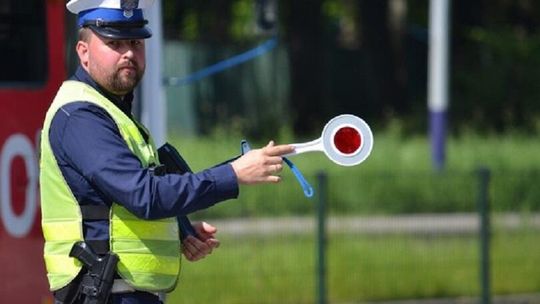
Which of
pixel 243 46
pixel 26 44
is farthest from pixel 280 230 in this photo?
pixel 243 46

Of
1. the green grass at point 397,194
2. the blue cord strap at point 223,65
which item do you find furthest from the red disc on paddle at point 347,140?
the green grass at point 397,194

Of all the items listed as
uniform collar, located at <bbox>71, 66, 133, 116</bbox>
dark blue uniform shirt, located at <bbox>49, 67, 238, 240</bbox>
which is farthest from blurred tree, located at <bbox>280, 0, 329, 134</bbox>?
dark blue uniform shirt, located at <bbox>49, 67, 238, 240</bbox>

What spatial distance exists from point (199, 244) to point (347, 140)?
771 mm

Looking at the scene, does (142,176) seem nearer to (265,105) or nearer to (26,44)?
(26,44)

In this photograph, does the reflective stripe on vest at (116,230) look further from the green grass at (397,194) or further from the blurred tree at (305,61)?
the blurred tree at (305,61)

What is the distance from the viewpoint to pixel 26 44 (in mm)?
8016

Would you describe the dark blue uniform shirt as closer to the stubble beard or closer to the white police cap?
the stubble beard

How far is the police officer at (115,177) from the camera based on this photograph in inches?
190

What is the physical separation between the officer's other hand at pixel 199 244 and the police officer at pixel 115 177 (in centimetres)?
29

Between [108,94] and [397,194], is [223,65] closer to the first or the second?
[397,194]

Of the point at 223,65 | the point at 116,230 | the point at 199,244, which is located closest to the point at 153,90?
the point at 199,244

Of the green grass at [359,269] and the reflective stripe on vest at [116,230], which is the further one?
the green grass at [359,269]

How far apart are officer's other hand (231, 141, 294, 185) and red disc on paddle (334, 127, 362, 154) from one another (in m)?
0.16

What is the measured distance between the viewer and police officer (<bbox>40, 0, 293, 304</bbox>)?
4832mm
